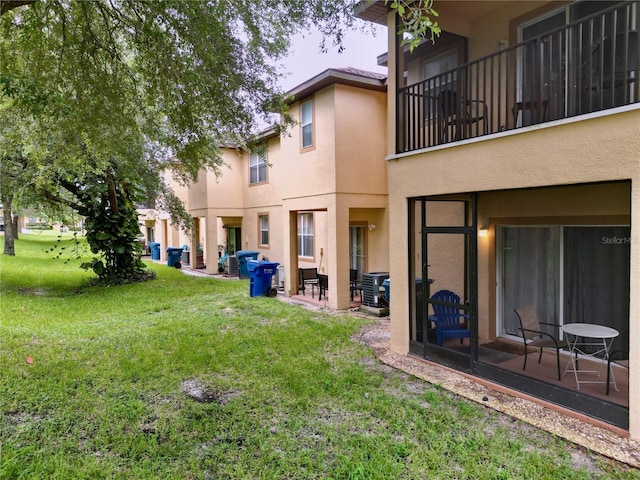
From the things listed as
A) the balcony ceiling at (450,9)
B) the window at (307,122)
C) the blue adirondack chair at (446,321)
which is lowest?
the blue adirondack chair at (446,321)

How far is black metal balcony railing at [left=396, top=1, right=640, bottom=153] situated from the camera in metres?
4.63

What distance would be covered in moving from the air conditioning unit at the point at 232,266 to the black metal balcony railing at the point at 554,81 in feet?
42.0

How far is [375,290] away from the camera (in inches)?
414

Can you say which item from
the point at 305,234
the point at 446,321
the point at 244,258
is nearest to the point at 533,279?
the point at 446,321

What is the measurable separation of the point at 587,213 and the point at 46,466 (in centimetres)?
749

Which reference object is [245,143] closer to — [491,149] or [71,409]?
[491,149]

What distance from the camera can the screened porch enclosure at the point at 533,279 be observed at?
5555mm

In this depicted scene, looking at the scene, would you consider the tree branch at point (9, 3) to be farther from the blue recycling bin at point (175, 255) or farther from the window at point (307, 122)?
the blue recycling bin at point (175, 255)

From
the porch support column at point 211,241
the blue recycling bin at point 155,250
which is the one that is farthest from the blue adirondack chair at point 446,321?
the blue recycling bin at point 155,250

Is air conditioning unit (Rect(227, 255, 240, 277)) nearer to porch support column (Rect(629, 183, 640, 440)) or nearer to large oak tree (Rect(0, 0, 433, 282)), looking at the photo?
large oak tree (Rect(0, 0, 433, 282))

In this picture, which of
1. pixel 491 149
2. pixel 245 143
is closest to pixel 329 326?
pixel 245 143

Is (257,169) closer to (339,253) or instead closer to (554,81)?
(339,253)

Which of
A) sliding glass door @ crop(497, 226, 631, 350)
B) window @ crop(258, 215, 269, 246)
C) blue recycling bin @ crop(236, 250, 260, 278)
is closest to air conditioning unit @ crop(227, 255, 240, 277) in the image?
blue recycling bin @ crop(236, 250, 260, 278)

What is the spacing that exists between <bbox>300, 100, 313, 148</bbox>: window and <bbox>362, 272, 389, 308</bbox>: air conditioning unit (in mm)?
4367
